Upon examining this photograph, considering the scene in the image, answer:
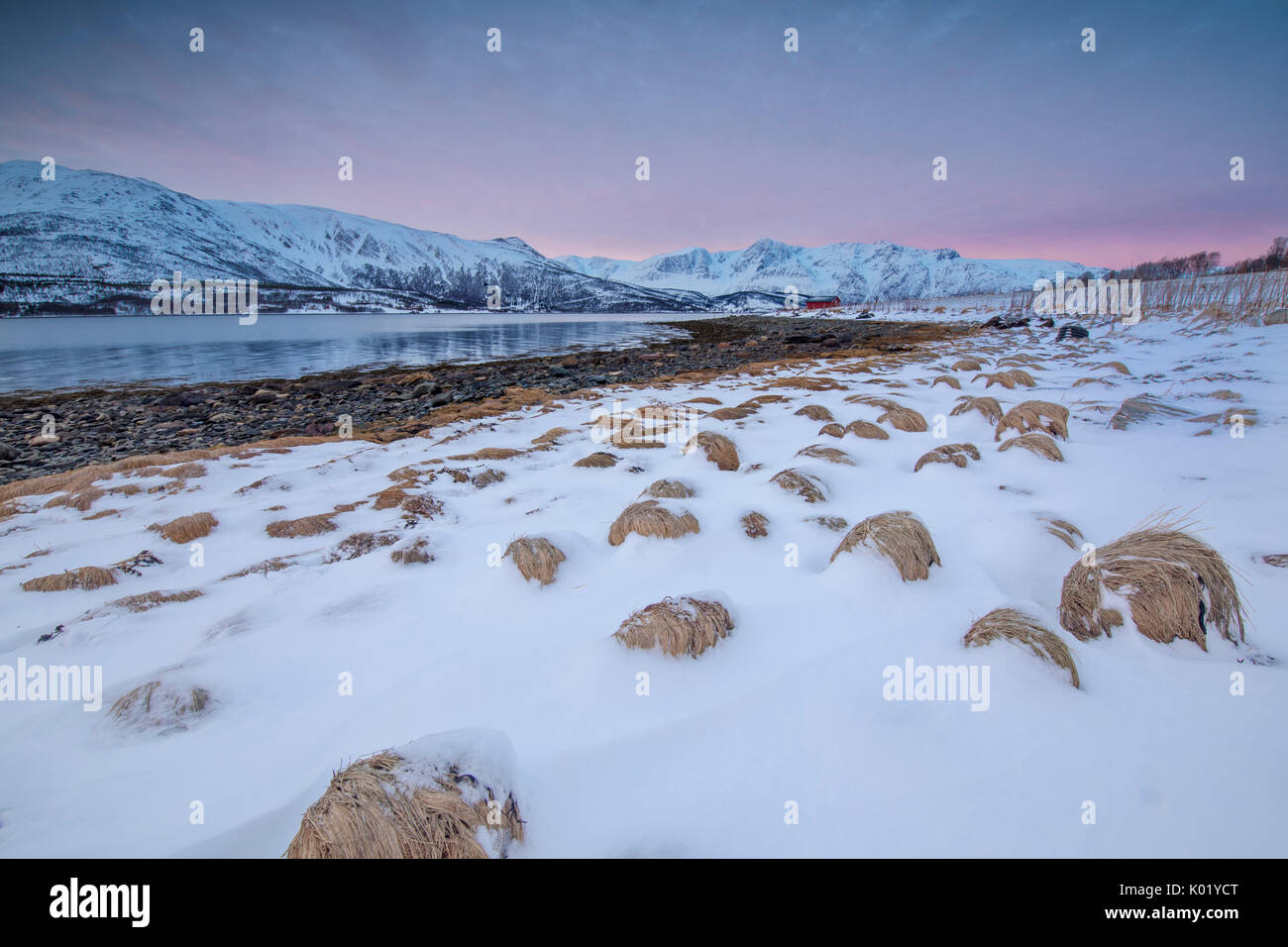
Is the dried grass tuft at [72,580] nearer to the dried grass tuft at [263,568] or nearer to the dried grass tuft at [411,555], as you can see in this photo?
the dried grass tuft at [263,568]

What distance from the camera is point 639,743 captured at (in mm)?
3031

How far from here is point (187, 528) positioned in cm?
692

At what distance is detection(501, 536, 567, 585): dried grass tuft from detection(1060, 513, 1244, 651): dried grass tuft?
4.56m

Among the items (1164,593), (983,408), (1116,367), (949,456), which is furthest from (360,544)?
(1116,367)

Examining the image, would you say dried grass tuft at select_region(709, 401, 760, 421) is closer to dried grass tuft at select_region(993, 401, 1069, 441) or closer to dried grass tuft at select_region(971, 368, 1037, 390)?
dried grass tuft at select_region(993, 401, 1069, 441)

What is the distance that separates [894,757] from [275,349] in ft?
185

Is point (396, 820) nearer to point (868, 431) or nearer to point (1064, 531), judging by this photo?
point (1064, 531)

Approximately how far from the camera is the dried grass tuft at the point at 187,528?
6.83m

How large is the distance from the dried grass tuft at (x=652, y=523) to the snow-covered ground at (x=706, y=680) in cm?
19

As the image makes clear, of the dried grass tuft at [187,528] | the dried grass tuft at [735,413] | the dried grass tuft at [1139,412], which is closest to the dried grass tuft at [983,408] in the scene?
the dried grass tuft at [1139,412]

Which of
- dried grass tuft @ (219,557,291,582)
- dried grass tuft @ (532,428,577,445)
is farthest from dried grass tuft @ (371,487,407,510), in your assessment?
dried grass tuft @ (532,428,577,445)

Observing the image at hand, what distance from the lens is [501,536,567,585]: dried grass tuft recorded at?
200 inches
